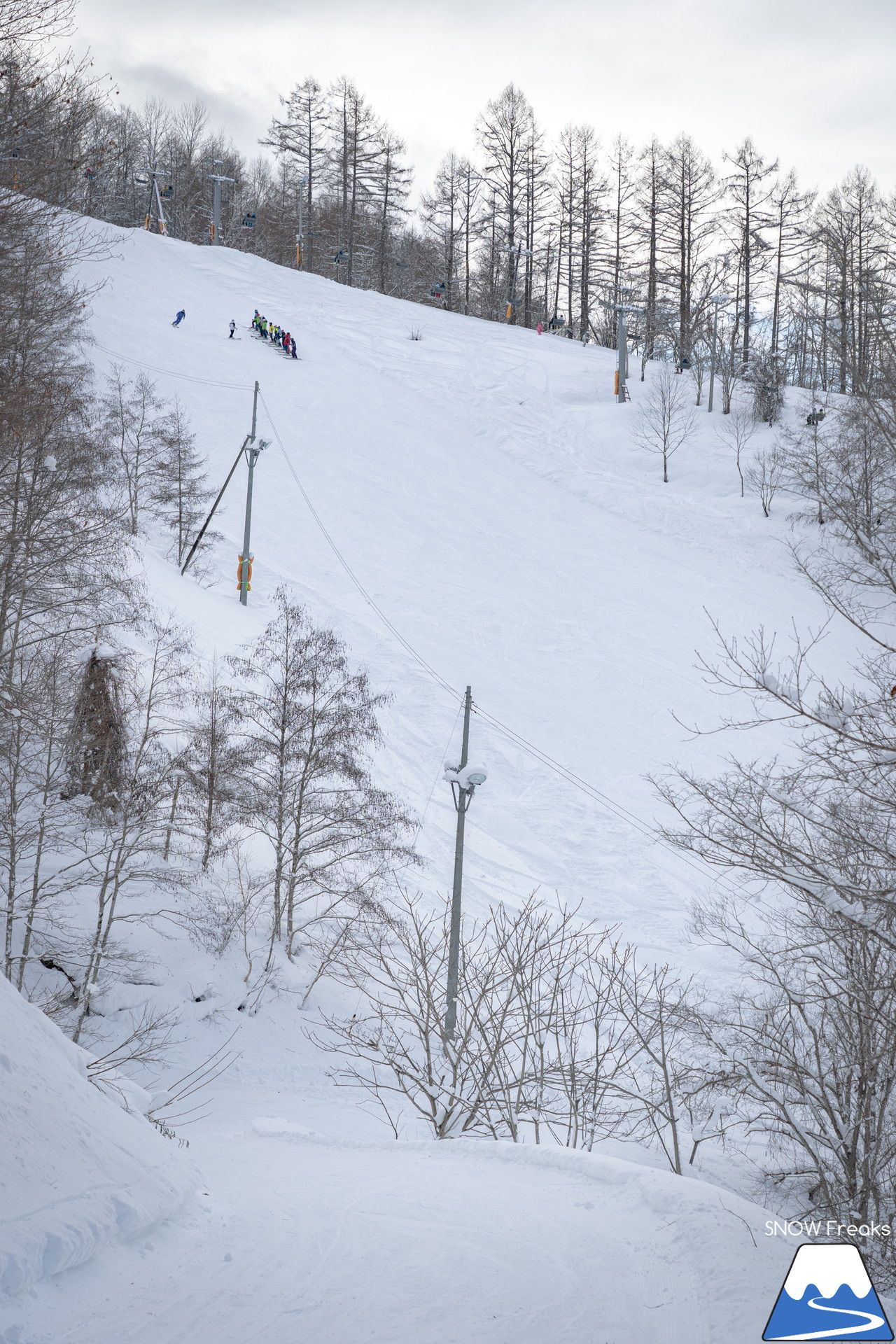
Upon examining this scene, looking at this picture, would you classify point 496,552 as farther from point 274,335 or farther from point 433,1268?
point 433,1268

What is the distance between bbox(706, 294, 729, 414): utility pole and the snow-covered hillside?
154 centimetres

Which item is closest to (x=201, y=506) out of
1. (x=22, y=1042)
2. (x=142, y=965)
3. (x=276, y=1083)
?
(x=142, y=965)

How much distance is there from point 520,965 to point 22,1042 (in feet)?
18.3

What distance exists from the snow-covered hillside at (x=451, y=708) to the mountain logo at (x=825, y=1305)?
0.14m

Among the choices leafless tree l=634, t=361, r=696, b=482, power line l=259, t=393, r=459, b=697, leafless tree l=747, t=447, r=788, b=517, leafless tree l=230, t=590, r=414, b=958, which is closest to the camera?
leafless tree l=230, t=590, r=414, b=958

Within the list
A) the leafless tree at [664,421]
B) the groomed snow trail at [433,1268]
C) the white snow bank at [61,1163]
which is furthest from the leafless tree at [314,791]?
the leafless tree at [664,421]

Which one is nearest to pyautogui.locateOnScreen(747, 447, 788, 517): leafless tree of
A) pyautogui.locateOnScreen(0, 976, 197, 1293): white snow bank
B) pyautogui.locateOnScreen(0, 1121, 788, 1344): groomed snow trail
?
pyautogui.locateOnScreen(0, 1121, 788, 1344): groomed snow trail

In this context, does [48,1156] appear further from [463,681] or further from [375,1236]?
[463,681]

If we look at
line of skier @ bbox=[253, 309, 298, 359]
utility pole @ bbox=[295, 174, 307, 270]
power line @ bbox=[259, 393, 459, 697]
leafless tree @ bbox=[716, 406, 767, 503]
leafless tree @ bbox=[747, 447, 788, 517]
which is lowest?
power line @ bbox=[259, 393, 459, 697]

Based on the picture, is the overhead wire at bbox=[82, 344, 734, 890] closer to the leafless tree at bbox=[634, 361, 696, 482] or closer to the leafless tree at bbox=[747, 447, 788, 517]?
the leafless tree at bbox=[634, 361, 696, 482]

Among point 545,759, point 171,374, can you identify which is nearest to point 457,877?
point 545,759

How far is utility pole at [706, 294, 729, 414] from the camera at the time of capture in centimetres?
4122

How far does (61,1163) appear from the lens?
4.70 meters

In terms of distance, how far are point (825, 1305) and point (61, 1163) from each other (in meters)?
4.08
